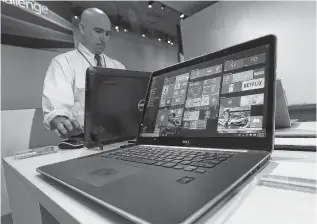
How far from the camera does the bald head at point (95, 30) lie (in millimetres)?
1839

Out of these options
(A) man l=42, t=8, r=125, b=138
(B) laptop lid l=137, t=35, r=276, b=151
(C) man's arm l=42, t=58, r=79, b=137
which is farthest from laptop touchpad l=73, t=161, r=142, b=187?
(C) man's arm l=42, t=58, r=79, b=137

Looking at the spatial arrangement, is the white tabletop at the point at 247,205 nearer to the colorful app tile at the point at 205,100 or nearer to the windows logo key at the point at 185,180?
the windows logo key at the point at 185,180

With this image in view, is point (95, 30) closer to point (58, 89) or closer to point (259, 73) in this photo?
point (58, 89)

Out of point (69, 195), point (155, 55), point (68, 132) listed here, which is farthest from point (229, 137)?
point (155, 55)

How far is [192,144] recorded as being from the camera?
57cm

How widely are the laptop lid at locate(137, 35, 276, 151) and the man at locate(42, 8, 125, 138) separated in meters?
0.56

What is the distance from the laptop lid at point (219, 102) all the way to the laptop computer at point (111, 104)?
0.17 metres

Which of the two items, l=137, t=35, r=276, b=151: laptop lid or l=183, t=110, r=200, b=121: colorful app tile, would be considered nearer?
l=137, t=35, r=276, b=151: laptop lid

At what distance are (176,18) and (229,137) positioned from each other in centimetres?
480

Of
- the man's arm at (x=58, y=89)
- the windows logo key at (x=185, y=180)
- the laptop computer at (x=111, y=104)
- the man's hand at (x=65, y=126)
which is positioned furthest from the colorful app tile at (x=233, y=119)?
the man's arm at (x=58, y=89)

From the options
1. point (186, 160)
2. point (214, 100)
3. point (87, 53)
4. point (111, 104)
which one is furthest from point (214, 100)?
point (87, 53)

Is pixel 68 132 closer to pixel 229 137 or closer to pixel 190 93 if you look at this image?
pixel 190 93

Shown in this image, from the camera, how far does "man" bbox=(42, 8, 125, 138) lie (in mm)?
1472

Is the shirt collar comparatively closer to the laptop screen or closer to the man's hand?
the man's hand
